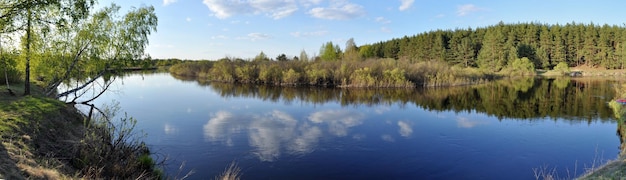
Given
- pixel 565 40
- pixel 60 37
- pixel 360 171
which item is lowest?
pixel 360 171

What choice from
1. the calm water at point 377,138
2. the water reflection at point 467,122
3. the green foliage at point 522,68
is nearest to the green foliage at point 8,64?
the calm water at point 377,138

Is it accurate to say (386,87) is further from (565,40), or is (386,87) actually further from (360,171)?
(565,40)

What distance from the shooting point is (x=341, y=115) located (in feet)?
66.2

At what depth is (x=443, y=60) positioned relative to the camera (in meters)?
70.6

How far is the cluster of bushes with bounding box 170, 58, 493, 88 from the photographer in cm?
3944

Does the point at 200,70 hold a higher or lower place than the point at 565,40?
lower

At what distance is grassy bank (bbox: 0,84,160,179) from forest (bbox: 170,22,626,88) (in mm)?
31134

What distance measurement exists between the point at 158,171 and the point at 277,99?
18.5 meters

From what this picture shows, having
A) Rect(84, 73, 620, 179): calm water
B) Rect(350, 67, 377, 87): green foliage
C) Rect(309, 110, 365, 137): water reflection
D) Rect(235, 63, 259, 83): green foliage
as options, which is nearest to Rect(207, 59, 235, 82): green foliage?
Rect(235, 63, 259, 83): green foliage

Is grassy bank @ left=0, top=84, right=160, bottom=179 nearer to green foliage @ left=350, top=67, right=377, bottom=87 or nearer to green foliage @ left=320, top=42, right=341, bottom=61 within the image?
green foliage @ left=350, top=67, right=377, bottom=87

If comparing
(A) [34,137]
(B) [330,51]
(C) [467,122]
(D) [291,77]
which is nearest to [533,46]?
(B) [330,51]

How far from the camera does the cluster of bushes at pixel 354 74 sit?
39.4 m

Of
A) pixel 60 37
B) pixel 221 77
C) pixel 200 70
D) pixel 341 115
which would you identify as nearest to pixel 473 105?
pixel 341 115

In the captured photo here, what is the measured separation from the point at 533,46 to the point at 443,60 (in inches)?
840
